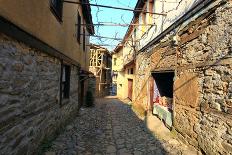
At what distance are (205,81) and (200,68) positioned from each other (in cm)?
35

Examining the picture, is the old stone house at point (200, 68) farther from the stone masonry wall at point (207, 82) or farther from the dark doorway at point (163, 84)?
the dark doorway at point (163, 84)

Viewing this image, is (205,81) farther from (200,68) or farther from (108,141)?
(108,141)

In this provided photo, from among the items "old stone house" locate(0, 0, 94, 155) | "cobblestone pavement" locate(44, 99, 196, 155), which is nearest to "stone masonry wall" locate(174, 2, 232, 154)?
"cobblestone pavement" locate(44, 99, 196, 155)

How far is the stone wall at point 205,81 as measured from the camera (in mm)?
4512

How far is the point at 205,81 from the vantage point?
17.4ft

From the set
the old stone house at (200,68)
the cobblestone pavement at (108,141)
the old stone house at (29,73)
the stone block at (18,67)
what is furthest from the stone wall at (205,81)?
the stone block at (18,67)

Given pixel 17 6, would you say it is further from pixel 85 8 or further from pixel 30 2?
pixel 85 8

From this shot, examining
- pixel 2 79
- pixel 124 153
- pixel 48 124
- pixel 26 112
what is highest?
pixel 2 79

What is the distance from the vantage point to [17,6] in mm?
3750

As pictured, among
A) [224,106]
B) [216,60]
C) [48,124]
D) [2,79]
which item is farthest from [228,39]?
[48,124]

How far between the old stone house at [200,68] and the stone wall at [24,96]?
3.23 metres

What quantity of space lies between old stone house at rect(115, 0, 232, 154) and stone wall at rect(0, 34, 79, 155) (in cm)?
323

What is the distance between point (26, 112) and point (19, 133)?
44 cm

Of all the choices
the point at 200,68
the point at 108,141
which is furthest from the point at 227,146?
the point at 108,141
